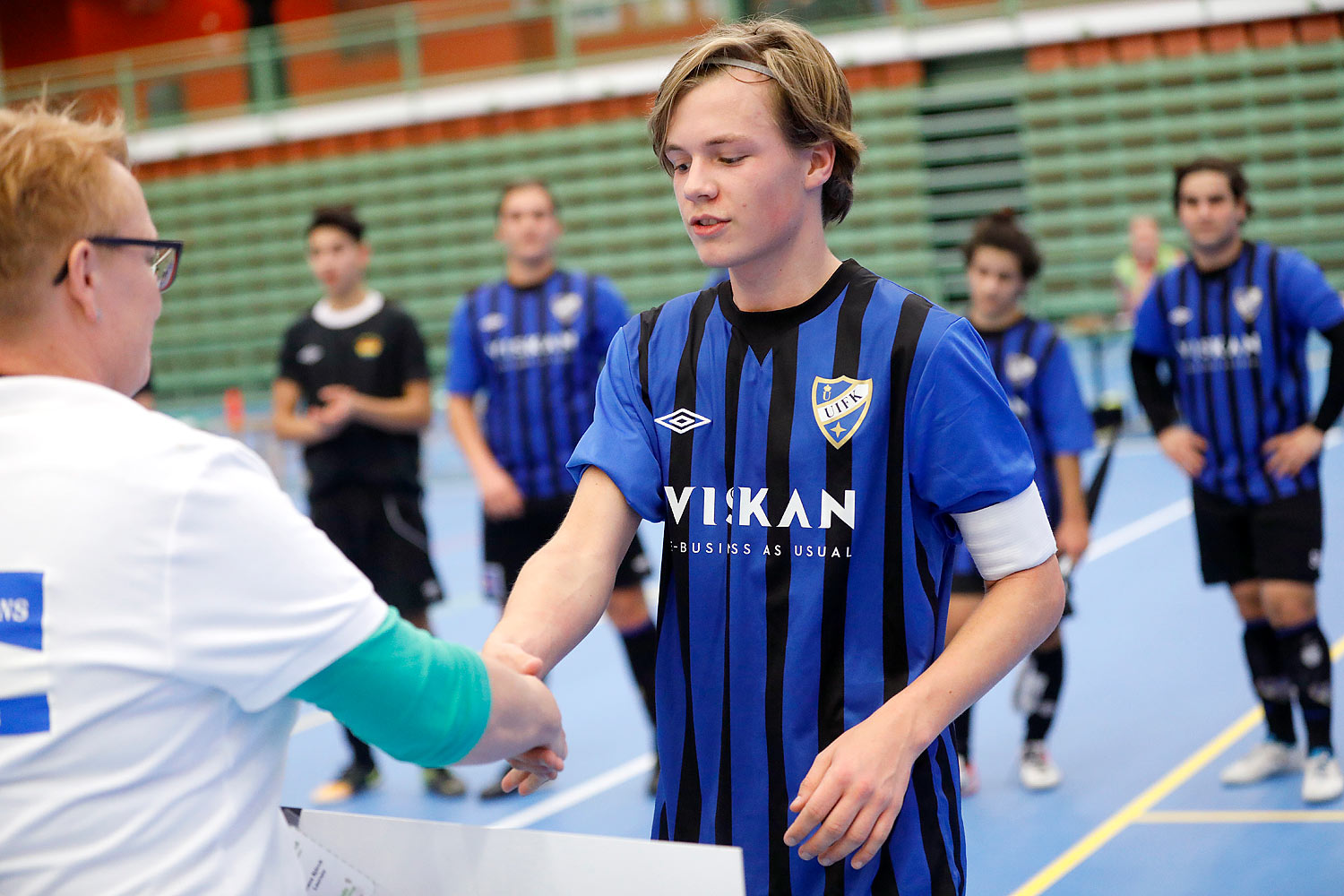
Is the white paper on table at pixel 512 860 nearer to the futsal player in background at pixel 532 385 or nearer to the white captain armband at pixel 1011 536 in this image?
the white captain armband at pixel 1011 536

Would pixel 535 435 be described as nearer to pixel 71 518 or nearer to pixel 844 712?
pixel 844 712

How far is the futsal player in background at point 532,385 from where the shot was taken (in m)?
4.79

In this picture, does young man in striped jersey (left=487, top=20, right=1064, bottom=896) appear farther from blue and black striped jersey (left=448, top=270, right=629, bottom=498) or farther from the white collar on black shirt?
the white collar on black shirt

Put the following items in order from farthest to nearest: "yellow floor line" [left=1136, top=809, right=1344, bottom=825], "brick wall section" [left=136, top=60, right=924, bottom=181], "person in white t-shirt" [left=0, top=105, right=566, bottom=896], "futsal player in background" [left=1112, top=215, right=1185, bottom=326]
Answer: "brick wall section" [left=136, top=60, right=924, bottom=181]
"futsal player in background" [left=1112, top=215, right=1185, bottom=326]
"yellow floor line" [left=1136, top=809, right=1344, bottom=825]
"person in white t-shirt" [left=0, top=105, right=566, bottom=896]

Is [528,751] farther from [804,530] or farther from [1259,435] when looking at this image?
[1259,435]

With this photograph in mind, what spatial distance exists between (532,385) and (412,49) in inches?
474

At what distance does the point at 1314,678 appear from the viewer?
4.10 metres

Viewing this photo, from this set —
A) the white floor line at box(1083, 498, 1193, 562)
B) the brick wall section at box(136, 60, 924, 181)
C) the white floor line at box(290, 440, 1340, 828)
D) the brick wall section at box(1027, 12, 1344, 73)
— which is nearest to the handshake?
the white floor line at box(290, 440, 1340, 828)

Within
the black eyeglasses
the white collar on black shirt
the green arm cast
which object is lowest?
the green arm cast

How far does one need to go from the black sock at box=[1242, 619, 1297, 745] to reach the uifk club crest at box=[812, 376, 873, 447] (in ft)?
10.6

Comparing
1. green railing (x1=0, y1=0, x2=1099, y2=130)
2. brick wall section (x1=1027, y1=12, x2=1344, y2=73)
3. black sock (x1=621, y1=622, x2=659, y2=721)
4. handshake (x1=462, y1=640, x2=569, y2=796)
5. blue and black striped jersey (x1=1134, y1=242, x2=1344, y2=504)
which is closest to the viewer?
handshake (x1=462, y1=640, x2=569, y2=796)

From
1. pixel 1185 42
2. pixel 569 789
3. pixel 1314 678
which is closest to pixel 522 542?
pixel 569 789

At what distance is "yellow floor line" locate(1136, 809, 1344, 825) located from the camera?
12.8 ft

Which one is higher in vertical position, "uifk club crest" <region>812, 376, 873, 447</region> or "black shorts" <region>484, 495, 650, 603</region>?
"uifk club crest" <region>812, 376, 873, 447</region>
